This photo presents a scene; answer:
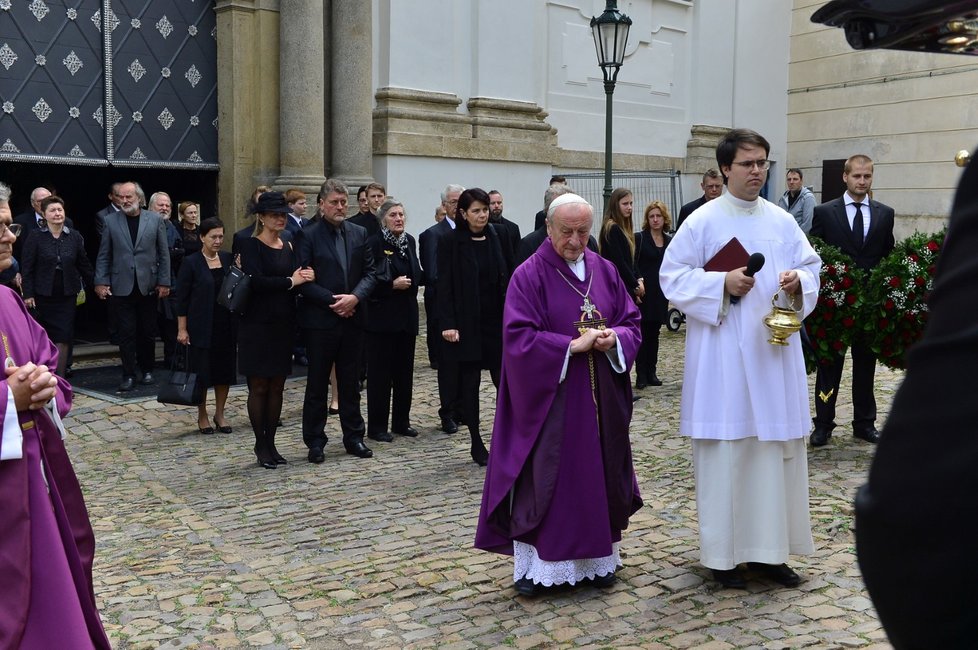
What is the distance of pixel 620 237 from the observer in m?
10.1

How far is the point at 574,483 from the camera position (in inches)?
206

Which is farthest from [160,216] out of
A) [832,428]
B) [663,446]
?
[832,428]

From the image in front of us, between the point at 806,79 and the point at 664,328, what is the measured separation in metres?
8.33

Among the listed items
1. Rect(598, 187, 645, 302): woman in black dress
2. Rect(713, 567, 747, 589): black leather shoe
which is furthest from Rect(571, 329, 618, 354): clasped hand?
Rect(598, 187, 645, 302): woman in black dress

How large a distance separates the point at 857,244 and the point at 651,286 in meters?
2.74

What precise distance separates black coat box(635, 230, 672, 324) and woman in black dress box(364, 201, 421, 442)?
9.92ft

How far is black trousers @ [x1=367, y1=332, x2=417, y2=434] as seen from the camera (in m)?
8.77

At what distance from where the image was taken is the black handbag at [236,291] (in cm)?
778

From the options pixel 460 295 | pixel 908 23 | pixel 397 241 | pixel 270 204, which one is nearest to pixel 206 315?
pixel 270 204

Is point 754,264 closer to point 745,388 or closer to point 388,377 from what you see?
point 745,388

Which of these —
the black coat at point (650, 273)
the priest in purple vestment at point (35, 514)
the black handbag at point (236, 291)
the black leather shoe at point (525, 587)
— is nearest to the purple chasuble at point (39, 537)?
the priest in purple vestment at point (35, 514)

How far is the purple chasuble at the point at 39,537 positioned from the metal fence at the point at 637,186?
1410cm

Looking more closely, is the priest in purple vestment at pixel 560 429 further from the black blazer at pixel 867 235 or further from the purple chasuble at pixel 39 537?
the black blazer at pixel 867 235

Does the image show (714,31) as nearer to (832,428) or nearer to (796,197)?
(796,197)
